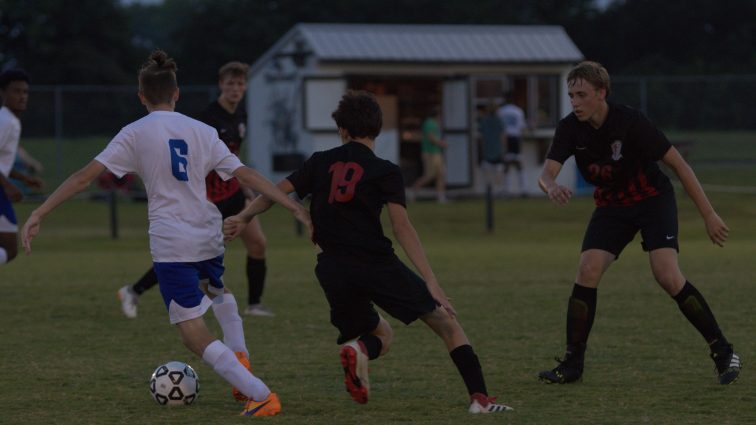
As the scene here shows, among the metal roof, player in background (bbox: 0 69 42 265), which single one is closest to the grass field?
player in background (bbox: 0 69 42 265)

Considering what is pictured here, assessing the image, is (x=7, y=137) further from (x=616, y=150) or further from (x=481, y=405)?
(x=481, y=405)

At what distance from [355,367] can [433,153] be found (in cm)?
2129

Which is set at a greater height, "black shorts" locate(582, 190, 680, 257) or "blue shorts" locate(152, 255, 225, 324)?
"black shorts" locate(582, 190, 680, 257)

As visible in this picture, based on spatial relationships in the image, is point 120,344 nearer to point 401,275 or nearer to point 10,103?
point 10,103

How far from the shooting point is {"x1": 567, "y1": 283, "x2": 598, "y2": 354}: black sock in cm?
818

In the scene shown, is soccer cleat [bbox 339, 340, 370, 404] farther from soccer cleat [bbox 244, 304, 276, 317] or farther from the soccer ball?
soccer cleat [bbox 244, 304, 276, 317]

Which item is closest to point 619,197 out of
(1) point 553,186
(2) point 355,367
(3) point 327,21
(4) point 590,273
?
(4) point 590,273

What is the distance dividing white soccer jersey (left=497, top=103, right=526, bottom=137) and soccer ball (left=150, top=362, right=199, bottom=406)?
21659 millimetres

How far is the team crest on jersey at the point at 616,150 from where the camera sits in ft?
25.8

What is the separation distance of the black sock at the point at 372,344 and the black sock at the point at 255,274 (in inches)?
177

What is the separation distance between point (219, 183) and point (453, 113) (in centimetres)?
1955

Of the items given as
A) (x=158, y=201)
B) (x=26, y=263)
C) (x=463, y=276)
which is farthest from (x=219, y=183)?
(x=26, y=263)

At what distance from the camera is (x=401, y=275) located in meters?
6.90

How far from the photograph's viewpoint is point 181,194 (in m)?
6.96
